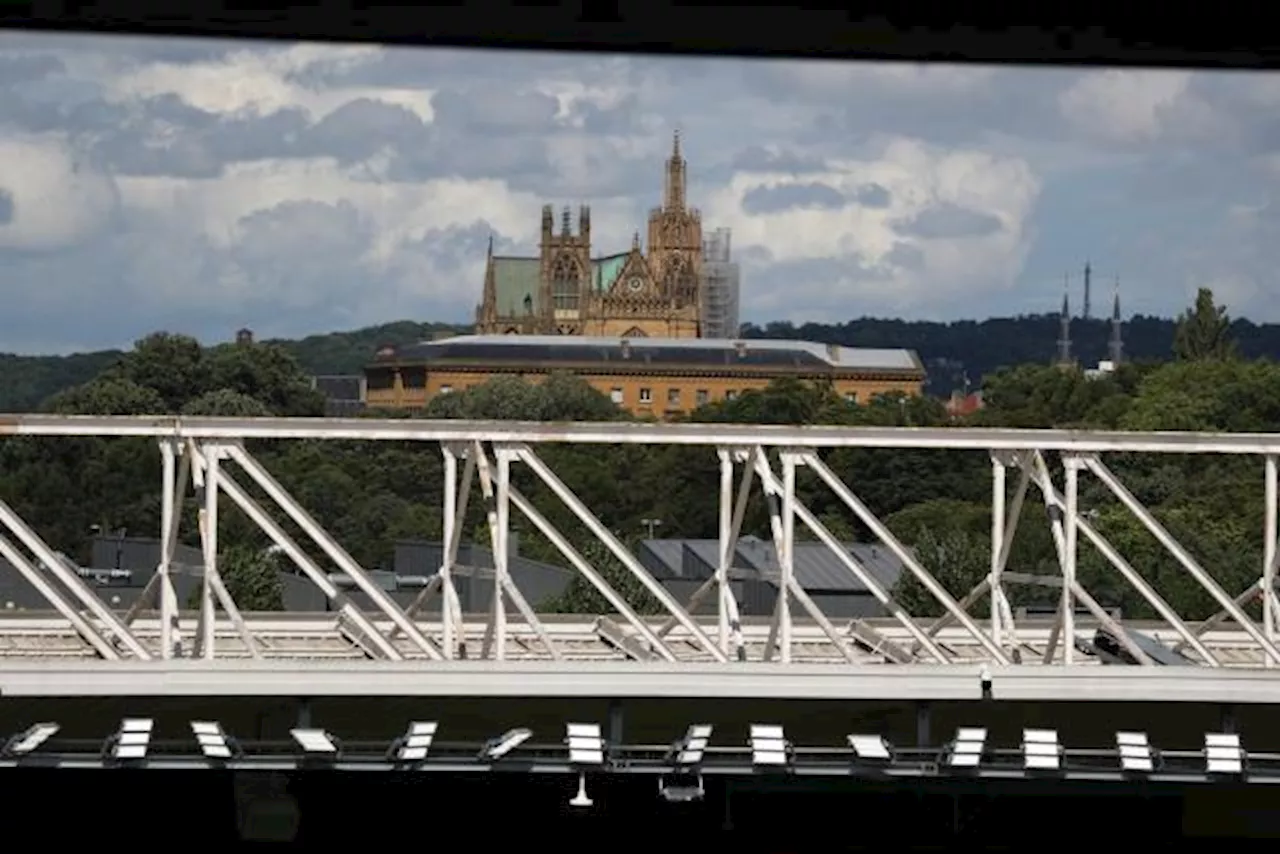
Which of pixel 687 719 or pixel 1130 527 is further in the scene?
pixel 1130 527

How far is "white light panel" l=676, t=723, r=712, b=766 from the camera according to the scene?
1191 inches

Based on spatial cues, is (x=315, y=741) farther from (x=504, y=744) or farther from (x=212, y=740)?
(x=504, y=744)

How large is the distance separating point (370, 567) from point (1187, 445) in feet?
228

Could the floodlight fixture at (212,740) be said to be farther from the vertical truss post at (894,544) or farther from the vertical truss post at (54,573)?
the vertical truss post at (894,544)

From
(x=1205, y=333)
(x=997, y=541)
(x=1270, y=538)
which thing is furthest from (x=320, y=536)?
(x=1205, y=333)

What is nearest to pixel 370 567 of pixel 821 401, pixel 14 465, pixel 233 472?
pixel 233 472

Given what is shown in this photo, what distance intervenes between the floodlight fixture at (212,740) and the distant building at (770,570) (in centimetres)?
3206

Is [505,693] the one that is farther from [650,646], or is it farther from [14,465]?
[14,465]

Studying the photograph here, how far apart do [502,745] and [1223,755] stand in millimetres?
6903

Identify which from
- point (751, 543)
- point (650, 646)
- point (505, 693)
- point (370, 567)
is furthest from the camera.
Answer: point (370, 567)

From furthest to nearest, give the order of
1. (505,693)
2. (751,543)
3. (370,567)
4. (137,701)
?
1. (370,567)
2. (751,543)
3. (137,701)
4. (505,693)

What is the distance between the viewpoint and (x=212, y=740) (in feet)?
98.1

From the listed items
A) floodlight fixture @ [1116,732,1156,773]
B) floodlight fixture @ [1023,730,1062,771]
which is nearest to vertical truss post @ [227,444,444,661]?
floodlight fixture @ [1023,730,1062,771]

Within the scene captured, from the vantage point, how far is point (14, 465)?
382 feet
